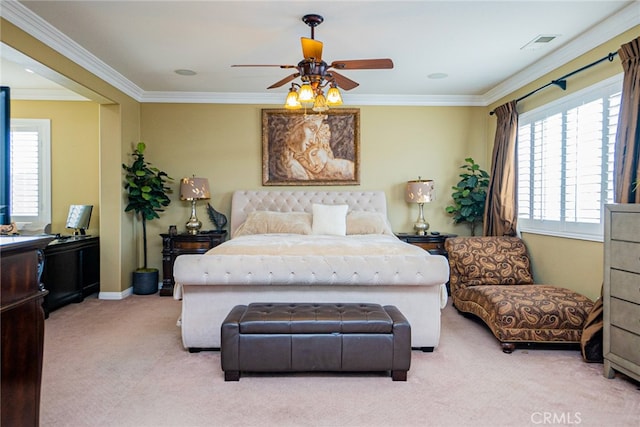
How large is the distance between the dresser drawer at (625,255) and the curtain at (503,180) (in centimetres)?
222

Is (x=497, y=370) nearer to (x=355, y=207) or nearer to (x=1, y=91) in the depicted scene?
(x=355, y=207)

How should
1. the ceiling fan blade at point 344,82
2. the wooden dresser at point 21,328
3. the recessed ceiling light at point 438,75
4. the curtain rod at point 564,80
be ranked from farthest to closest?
the recessed ceiling light at point 438,75, the ceiling fan blade at point 344,82, the curtain rod at point 564,80, the wooden dresser at point 21,328

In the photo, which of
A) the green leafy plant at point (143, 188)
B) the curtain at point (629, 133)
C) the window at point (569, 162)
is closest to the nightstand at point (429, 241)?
the window at point (569, 162)

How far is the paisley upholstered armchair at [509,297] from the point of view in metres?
3.41

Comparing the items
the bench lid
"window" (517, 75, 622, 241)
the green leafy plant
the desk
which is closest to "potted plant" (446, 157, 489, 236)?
"window" (517, 75, 622, 241)

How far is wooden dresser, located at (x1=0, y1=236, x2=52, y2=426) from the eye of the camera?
1.54 meters

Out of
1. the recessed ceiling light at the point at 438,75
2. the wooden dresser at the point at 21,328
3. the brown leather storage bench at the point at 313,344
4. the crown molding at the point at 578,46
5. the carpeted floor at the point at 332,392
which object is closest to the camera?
the wooden dresser at the point at 21,328

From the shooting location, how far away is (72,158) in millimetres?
6043

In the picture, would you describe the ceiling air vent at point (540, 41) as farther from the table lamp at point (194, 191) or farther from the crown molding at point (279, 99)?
the table lamp at point (194, 191)

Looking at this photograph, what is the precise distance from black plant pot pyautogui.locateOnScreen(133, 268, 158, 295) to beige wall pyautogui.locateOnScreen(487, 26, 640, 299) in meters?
5.13

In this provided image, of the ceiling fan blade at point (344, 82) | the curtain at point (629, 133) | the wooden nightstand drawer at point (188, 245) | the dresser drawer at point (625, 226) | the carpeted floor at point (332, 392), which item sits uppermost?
the ceiling fan blade at point (344, 82)

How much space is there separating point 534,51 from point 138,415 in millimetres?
4910

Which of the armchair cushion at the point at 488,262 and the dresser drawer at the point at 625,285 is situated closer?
the dresser drawer at the point at 625,285

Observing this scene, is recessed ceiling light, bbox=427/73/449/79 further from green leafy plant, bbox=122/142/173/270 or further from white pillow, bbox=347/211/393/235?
green leafy plant, bbox=122/142/173/270
